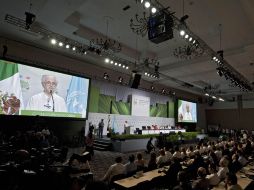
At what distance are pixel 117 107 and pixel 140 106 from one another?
2.68m

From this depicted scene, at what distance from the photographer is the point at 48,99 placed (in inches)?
379

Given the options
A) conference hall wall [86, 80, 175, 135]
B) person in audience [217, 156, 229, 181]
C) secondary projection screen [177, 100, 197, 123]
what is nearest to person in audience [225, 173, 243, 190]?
person in audience [217, 156, 229, 181]

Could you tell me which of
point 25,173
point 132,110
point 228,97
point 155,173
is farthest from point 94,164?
point 228,97

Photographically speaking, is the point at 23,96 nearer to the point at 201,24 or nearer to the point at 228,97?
the point at 201,24

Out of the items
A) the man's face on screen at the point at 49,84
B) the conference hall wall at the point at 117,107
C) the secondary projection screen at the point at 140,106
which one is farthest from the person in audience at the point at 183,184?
the secondary projection screen at the point at 140,106

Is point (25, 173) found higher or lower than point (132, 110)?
lower

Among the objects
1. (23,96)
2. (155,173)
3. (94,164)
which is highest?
(23,96)

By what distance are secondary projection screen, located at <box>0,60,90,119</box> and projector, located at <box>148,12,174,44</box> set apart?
6.78 meters

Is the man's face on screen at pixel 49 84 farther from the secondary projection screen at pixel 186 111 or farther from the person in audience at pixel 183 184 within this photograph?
the secondary projection screen at pixel 186 111

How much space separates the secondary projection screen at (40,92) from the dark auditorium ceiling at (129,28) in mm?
1642

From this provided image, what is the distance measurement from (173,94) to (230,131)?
30.3 ft

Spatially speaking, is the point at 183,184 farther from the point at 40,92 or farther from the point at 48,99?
the point at 40,92

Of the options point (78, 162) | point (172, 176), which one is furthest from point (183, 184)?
point (78, 162)

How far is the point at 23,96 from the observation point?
8.86 m
